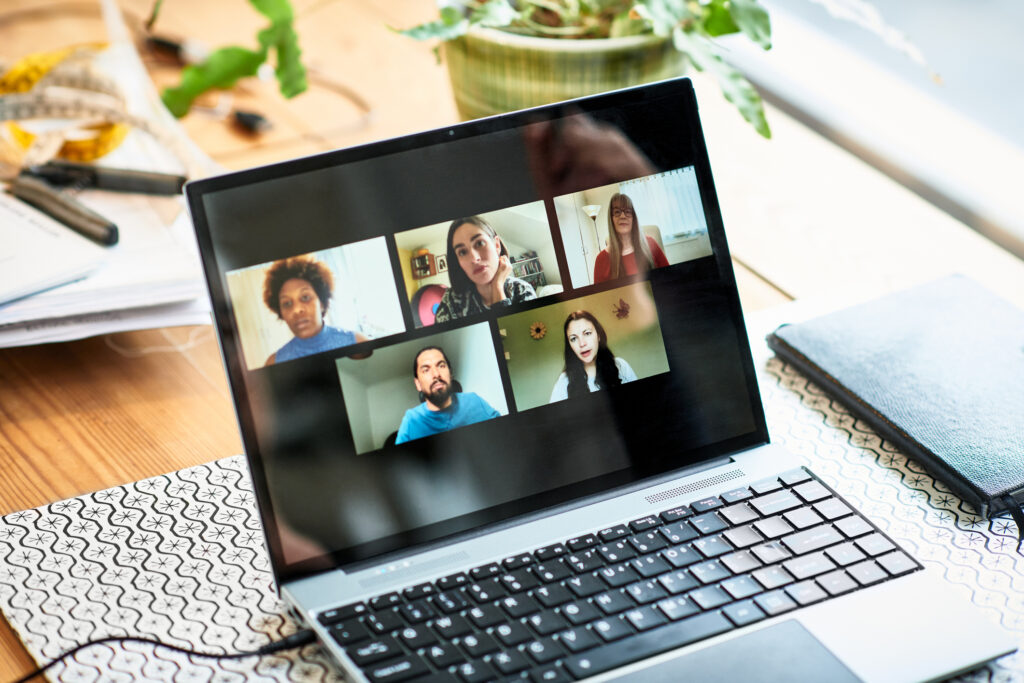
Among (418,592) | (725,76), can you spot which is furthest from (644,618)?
(725,76)

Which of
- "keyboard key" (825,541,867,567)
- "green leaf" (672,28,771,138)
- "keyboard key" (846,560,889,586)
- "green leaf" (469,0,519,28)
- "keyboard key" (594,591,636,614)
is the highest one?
"green leaf" (469,0,519,28)

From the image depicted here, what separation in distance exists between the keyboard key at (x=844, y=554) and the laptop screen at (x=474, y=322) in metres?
0.09

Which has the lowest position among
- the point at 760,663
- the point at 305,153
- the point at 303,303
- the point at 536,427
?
the point at 760,663

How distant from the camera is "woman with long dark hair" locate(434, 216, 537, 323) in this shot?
568mm

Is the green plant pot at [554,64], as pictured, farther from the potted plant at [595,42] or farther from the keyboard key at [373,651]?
the keyboard key at [373,651]

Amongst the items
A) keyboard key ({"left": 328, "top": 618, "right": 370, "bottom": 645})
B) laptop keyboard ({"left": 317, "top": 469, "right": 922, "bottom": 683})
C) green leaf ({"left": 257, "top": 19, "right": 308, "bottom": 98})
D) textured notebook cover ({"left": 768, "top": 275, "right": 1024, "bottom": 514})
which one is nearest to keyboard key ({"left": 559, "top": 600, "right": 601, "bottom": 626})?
laptop keyboard ({"left": 317, "top": 469, "right": 922, "bottom": 683})

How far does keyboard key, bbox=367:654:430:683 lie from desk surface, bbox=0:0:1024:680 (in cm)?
19

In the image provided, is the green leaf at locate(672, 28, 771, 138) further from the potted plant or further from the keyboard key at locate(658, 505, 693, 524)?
the keyboard key at locate(658, 505, 693, 524)

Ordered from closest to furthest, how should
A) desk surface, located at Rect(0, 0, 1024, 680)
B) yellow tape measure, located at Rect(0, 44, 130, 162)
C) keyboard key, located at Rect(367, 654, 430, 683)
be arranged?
keyboard key, located at Rect(367, 654, 430, 683), desk surface, located at Rect(0, 0, 1024, 680), yellow tape measure, located at Rect(0, 44, 130, 162)

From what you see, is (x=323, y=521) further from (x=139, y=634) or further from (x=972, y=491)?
(x=972, y=491)

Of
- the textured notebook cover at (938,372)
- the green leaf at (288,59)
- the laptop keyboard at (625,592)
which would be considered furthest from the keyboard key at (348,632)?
the green leaf at (288,59)

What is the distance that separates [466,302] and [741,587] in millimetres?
217

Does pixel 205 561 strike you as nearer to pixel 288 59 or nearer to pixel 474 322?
pixel 474 322

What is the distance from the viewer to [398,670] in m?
0.47
